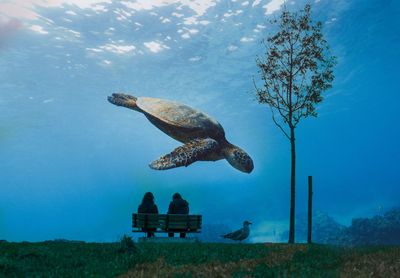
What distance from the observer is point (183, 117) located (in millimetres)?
23109

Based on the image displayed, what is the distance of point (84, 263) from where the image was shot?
9086mm

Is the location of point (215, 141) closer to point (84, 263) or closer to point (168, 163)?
point (168, 163)

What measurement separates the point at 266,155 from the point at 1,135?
11402 centimetres

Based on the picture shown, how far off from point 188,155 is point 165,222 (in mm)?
4622

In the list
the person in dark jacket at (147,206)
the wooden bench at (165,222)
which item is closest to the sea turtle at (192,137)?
the person in dark jacket at (147,206)

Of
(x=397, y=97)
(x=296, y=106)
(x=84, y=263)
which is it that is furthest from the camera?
(x=397, y=97)

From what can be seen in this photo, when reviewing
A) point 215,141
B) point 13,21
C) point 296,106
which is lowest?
point 215,141

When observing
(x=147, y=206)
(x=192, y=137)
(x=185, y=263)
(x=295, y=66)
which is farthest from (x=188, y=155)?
(x=185, y=263)

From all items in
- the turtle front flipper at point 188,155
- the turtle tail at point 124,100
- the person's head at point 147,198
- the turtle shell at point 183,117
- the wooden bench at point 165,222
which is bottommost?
the wooden bench at point 165,222

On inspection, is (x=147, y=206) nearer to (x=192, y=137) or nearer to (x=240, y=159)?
(x=240, y=159)

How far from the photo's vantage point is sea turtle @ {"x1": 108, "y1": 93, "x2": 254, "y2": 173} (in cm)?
2077

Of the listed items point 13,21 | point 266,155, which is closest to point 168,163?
point 13,21

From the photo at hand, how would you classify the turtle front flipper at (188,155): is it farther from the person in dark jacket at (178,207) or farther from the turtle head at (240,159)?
the person in dark jacket at (178,207)

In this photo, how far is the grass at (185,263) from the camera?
23.3 feet
